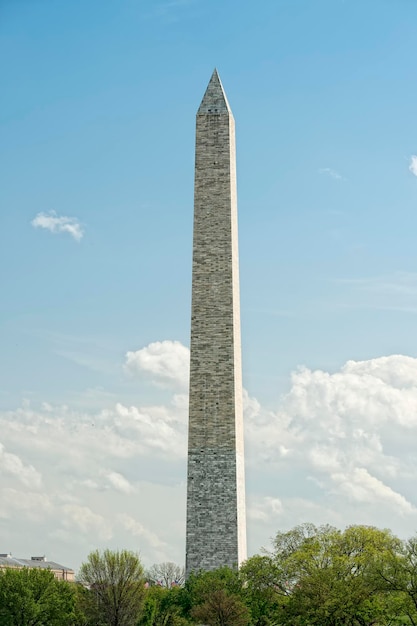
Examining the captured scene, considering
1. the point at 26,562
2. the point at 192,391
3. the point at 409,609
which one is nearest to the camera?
the point at 409,609

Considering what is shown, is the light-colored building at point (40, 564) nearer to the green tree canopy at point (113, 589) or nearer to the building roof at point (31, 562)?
the building roof at point (31, 562)

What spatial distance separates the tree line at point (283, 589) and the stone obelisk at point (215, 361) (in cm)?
185

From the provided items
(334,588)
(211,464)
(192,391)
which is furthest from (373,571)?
(192,391)

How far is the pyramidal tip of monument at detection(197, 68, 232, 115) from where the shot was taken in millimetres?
49719

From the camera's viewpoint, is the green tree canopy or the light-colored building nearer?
the green tree canopy

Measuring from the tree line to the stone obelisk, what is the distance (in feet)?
6.05

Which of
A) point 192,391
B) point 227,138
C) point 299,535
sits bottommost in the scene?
point 299,535

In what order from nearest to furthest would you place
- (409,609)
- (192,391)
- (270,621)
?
(409,609)
(270,621)
(192,391)

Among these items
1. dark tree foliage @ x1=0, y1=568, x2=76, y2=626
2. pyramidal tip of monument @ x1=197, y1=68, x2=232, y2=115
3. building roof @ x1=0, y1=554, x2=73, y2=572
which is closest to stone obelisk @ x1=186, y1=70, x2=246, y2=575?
pyramidal tip of monument @ x1=197, y1=68, x2=232, y2=115

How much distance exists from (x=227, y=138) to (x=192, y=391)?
13513mm

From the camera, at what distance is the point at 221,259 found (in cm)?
4744

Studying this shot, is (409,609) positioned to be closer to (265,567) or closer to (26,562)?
(265,567)

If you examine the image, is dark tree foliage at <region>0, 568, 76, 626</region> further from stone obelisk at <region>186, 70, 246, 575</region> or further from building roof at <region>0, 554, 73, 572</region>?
building roof at <region>0, 554, 73, 572</region>

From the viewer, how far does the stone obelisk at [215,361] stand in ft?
145
